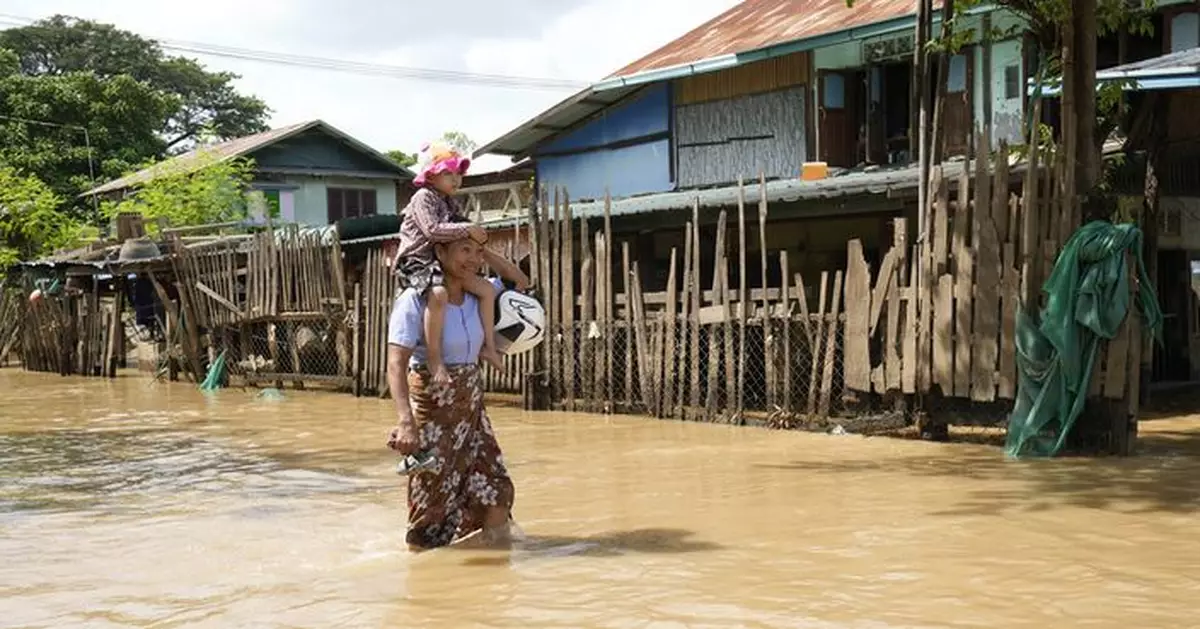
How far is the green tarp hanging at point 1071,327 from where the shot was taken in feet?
27.4

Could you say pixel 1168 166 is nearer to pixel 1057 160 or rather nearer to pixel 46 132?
pixel 1057 160

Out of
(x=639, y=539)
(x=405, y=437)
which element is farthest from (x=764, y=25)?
(x=405, y=437)

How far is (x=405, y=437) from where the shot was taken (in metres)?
5.32

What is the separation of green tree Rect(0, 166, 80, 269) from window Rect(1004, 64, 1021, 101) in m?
22.4

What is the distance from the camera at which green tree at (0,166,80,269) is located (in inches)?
1112

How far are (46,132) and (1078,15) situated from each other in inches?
1241

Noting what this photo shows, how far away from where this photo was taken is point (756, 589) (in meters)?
4.90

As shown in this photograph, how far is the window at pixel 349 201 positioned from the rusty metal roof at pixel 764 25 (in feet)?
50.6

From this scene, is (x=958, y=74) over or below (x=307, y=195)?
below

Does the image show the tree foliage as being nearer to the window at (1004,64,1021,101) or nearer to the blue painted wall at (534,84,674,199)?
the blue painted wall at (534,84,674,199)

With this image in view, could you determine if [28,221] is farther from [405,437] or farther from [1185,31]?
[405,437]

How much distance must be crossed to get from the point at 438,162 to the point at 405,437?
1.25m

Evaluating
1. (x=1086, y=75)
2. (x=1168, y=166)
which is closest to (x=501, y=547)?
(x=1086, y=75)

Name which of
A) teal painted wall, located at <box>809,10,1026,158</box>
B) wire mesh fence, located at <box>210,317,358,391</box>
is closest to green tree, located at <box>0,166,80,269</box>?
wire mesh fence, located at <box>210,317,358,391</box>
